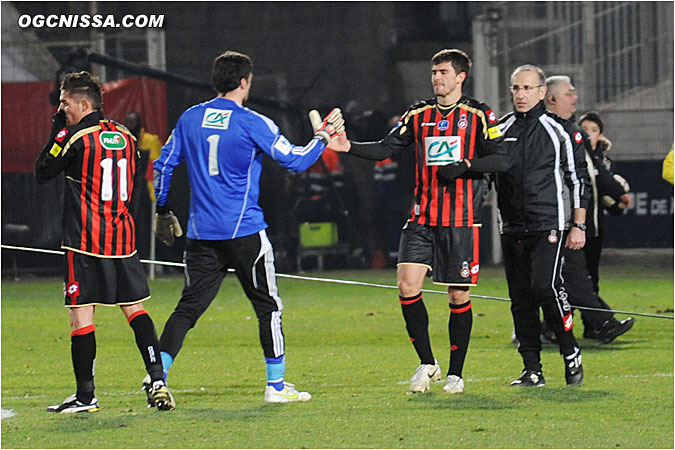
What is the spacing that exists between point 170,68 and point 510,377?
981 centimetres

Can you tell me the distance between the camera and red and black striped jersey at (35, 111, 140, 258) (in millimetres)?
5770

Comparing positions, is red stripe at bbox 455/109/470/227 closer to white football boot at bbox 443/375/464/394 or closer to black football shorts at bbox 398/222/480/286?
black football shorts at bbox 398/222/480/286

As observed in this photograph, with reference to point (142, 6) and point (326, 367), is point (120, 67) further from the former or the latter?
point (326, 367)

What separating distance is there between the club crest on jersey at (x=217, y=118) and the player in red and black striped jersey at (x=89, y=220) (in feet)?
1.43

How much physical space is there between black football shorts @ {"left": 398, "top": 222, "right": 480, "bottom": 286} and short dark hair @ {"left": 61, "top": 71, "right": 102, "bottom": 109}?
71.7 inches

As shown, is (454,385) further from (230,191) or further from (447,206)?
(230,191)

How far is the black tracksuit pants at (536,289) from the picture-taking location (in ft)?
21.7

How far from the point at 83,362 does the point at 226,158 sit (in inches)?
48.5

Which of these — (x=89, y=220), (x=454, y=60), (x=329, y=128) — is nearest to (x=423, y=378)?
(x=329, y=128)

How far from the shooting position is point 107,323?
9984 mm

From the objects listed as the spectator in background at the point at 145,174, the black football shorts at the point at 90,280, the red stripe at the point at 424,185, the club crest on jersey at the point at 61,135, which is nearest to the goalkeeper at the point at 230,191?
the black football shorts at the point at 90,280

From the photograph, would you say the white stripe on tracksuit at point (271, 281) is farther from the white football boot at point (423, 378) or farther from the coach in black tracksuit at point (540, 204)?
the coach in black tracksuit at point (540, 204)

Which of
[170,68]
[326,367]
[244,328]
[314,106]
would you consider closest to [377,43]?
[314,106]

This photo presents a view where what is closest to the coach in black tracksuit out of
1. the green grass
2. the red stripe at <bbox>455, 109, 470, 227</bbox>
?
the green grass
